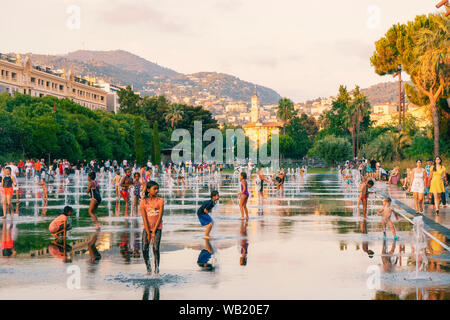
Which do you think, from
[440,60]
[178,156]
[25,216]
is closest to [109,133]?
[178,156]

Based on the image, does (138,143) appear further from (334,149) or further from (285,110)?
(285,110)

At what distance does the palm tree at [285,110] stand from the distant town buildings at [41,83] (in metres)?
43.4

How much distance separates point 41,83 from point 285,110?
190ft

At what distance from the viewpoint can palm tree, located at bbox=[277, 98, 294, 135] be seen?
504 ft

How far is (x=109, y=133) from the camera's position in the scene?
93625 mm

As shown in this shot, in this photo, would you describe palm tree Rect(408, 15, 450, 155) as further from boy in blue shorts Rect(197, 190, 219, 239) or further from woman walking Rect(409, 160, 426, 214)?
boy in blue shorts Rect(197, 190, 219, 239)

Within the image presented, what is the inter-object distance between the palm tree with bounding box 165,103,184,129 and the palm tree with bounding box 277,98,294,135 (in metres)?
27.4

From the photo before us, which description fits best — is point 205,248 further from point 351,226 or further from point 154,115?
point 154,115

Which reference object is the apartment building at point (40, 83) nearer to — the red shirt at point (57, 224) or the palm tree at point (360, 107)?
the palm tree at point (360, 107)

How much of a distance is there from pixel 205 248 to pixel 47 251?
3180mm

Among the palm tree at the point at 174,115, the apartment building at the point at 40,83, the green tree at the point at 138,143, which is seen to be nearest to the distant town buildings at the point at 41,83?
the apartment building at the point at 40,83

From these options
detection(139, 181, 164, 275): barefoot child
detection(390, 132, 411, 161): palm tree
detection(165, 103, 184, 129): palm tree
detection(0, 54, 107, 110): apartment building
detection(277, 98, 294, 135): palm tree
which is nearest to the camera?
detection(139, 181, 164, 275): barefoot child

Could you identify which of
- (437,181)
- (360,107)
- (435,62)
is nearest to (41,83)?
(360,107)

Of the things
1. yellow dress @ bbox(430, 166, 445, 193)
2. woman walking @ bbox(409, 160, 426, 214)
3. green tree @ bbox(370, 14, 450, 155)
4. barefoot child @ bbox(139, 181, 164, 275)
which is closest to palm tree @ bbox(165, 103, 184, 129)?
green tree @ bbox(370, 14, 450, 155)
